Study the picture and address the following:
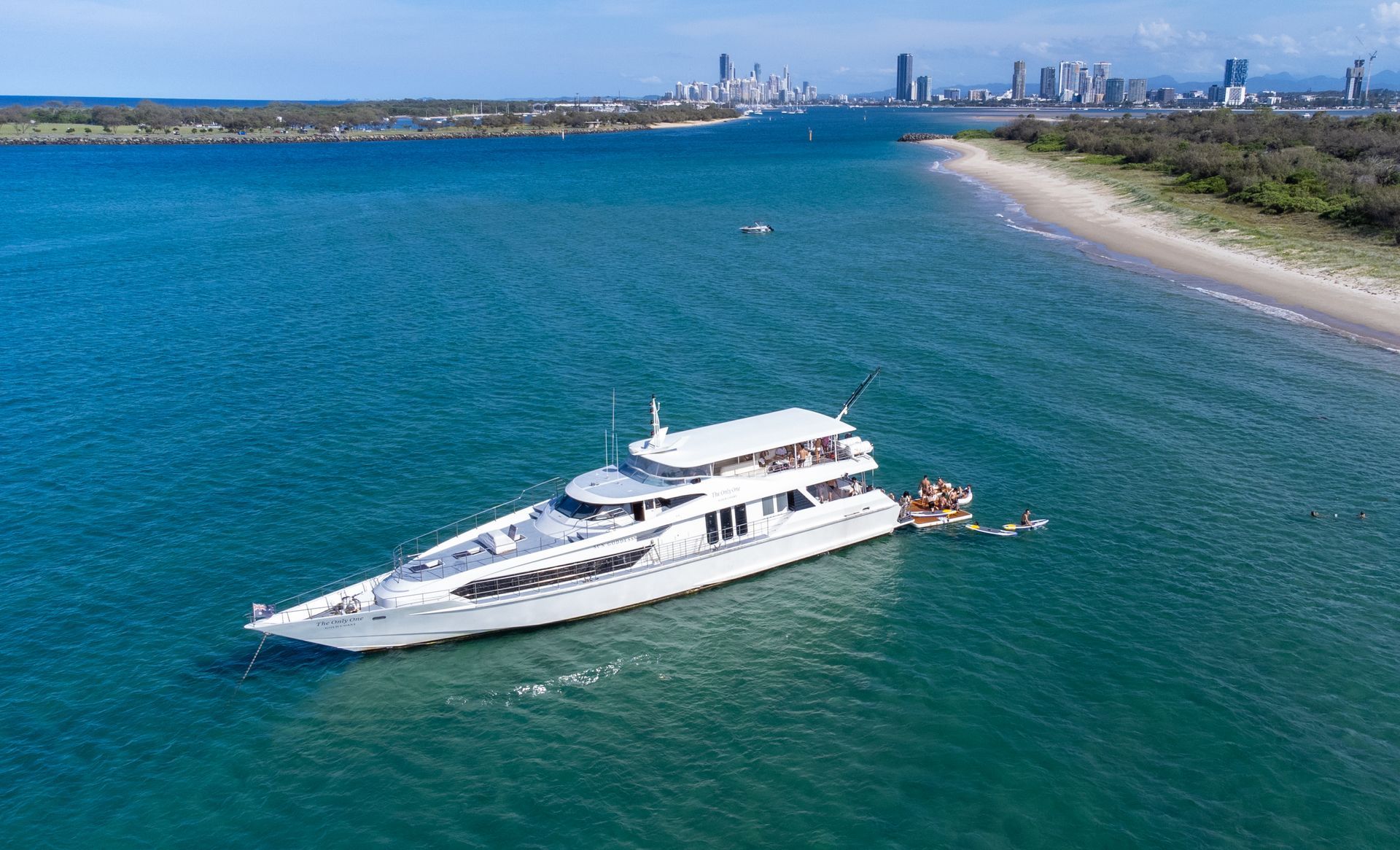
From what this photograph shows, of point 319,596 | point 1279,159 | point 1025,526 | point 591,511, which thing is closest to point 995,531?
point 1025,526

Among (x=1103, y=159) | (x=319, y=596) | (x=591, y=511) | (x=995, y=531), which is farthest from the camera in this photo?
(x=1103, y=159)

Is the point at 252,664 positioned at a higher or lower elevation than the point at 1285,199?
lower

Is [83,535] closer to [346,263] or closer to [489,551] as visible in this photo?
[489,551]

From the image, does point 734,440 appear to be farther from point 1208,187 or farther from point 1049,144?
point 1049,144

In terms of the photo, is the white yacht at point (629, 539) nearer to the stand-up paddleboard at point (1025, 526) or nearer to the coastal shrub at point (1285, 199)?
the stand-up paddleboard at point (1025, 526)

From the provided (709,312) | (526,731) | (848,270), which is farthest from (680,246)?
(526,731)
